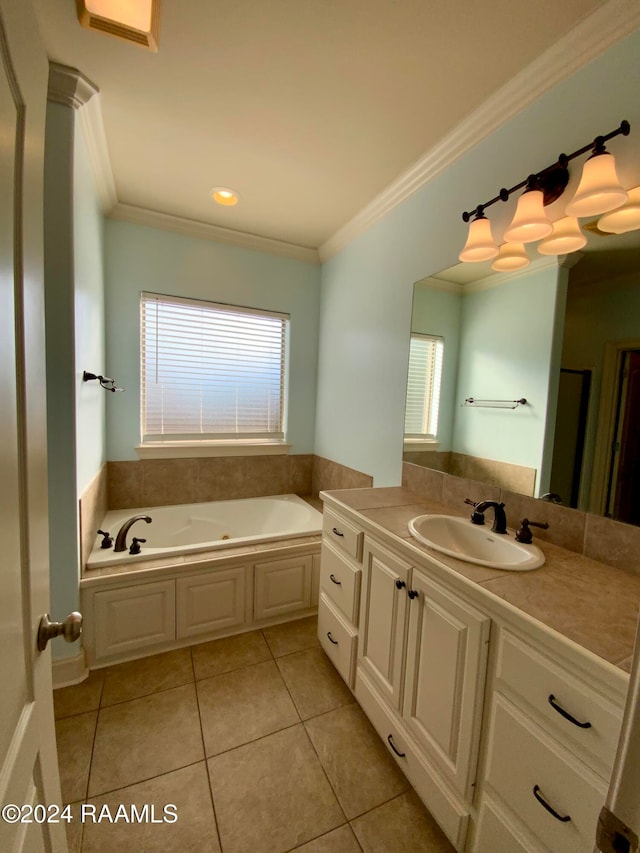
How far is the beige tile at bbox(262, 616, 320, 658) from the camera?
1.95m

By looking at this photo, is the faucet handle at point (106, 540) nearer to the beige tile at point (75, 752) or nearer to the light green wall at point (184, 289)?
the light green wall at point (184, 289)

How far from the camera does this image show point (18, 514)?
1.79 feet

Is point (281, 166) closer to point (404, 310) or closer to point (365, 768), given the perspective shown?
point (404, 310)

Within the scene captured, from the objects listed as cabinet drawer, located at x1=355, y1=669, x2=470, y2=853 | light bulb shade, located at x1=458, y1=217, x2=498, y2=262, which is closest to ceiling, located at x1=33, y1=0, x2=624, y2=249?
light bulb shade, located at x1=458, y1=217, x2=498, y2=262

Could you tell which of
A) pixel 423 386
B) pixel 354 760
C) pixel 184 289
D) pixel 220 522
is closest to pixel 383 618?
pixel 354 760

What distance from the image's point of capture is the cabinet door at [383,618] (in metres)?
1.27

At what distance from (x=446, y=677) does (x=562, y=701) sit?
0.37m

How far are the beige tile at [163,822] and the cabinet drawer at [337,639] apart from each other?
2.18ft

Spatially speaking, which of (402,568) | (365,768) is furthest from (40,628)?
(365,768)

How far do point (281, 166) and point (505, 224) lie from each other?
1.22 metres

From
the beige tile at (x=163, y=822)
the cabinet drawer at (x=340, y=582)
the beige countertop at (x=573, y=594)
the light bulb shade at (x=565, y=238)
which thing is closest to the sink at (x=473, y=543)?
the beige countertop at (x=573, y=594)

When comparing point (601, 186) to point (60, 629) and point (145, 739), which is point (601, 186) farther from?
point (145, 739)

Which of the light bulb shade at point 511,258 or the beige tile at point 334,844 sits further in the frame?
the light bulb shade at point 511,258

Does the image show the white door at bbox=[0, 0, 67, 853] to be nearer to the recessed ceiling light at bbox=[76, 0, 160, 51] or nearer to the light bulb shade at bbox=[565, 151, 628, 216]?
the recessed ceiling light at bbox=[76, 0, 160, 51]
